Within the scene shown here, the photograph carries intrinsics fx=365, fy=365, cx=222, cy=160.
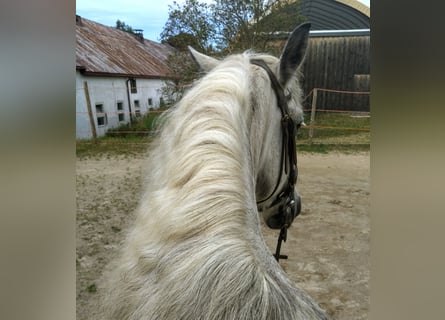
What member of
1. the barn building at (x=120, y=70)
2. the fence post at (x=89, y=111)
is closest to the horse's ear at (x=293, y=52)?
the barn building at (x=120, y=70)

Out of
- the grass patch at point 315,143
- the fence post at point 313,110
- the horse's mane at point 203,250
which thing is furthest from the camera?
the grass patch at point 315,143

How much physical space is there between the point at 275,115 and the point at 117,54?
0.49 m

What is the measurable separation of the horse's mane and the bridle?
0.35 metres

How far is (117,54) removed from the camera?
3.22 feet

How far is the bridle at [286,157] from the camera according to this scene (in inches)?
29.5

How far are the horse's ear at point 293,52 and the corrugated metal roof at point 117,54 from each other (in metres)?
0.26

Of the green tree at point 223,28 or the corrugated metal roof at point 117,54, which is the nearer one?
the corrugated metal roof at point 117,54

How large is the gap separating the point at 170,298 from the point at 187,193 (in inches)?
4.0

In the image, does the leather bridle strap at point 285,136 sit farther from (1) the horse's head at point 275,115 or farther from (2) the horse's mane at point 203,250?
(2) the horse's mane at point 203,250

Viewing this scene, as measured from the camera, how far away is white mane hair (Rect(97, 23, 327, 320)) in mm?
259

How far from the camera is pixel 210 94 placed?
1.66 ft

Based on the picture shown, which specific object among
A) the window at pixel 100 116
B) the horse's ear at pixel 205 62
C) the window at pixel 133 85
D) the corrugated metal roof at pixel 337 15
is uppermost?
the corrugated metal roof at pixel 337 15

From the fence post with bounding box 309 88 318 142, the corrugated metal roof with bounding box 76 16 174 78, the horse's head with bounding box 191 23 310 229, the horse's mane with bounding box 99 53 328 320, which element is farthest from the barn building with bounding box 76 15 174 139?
the fence post with bounding box 309 88 318 142
